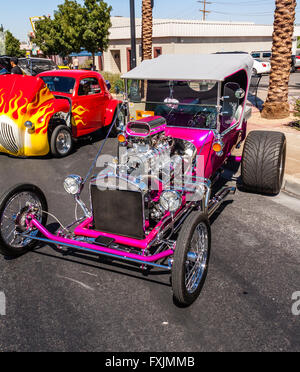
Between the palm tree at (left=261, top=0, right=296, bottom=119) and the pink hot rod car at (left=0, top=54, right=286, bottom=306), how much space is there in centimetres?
524

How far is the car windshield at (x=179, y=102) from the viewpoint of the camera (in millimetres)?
5000

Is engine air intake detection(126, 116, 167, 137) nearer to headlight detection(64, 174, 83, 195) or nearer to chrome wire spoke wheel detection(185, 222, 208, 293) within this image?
headlight detection(64, 174, 83, 195)

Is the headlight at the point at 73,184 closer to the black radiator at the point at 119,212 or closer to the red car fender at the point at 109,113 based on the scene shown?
the black radiator at the point at 119,212

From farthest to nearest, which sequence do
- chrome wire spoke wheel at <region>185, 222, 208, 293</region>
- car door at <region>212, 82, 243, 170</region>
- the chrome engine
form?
car door at <region>212, 82, 243, 170</region>
the chrome engine
chrome wire spoke wheel at <region>185, 222, 208, 293</region>

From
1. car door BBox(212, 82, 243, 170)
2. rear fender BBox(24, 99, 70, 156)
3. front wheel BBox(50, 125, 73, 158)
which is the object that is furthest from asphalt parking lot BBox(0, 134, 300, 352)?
front wheel BBox(50, 125, 73, 158)

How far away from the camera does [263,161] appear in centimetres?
538

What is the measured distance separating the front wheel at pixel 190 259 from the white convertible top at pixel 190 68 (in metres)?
2.06

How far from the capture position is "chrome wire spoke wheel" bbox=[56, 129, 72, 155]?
8265mm

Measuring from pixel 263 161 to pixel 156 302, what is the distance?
9.98 feet

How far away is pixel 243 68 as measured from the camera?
559 cm

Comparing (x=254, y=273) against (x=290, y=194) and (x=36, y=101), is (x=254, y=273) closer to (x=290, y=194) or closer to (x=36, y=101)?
(x=290, y=194)

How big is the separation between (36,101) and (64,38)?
59.5ft

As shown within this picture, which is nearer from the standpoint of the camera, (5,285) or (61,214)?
(5,285)
